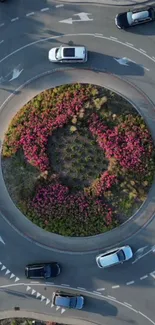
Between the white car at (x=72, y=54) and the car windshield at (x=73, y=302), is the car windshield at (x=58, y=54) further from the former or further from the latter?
the car windshield at (x=73, y=302)

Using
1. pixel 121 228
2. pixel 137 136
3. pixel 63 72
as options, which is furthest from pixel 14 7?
pixel 121 228

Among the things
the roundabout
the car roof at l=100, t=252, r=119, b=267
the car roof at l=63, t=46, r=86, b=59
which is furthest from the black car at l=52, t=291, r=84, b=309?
the car roof at l=63, t=46, r=86, b=59

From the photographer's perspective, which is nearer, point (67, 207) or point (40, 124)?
point (67, 207)

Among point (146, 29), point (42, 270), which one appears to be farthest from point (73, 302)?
point (146, 29)

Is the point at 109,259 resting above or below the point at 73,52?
below

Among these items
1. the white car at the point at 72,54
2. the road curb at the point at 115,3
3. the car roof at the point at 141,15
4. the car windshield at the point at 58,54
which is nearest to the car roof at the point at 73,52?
the white car at the point at 72,54

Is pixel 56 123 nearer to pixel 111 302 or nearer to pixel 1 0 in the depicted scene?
pixel 1 0

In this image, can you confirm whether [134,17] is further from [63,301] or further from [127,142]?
[63,301]
